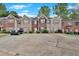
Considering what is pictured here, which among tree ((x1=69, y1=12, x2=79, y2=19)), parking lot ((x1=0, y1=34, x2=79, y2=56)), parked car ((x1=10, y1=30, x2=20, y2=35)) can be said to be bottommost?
parking lot ((x1=0, y1=34, x2=79, y2=56))

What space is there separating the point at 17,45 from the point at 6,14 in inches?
14.3

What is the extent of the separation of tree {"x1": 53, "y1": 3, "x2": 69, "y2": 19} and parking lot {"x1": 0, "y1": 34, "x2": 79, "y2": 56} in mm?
223

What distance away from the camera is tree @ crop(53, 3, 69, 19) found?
9.75 feet

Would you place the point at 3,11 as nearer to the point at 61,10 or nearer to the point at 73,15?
the point at 61,10

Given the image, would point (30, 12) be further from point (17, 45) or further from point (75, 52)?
point (75, 52)

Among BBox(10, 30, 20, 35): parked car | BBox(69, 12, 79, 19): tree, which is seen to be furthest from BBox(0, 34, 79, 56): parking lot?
BBox(69, 12, 79, 19): tree

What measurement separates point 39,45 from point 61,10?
459mm

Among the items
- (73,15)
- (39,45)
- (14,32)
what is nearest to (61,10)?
(73,15)

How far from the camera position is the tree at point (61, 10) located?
117 inches

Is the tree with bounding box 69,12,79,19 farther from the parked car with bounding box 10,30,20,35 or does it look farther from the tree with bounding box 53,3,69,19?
the parked car with bounding box 10,30,20,35

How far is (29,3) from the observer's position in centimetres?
296

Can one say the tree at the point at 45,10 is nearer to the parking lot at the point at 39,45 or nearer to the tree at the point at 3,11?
the parking lot at the point at 39,45

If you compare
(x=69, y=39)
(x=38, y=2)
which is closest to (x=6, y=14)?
(x=38, y=2)

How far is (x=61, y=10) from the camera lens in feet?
9.83
